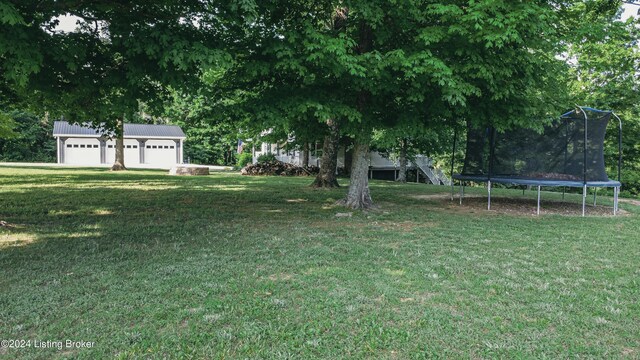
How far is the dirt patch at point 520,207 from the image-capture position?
976cm

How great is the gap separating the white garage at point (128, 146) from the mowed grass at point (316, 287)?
32.9 meters

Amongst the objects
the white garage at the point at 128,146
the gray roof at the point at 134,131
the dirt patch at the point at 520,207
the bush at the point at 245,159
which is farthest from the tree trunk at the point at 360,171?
the gray roof at the point at 134,131

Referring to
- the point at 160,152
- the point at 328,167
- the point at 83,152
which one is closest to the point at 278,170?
the point at 328,167

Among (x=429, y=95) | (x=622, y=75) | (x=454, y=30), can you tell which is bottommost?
(x=429, y=95)

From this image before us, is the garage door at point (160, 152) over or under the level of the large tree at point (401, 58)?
under

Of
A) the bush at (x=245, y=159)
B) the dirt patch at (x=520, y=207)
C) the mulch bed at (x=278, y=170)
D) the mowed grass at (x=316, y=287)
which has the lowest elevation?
the mowed grass at (x=316, y=287)

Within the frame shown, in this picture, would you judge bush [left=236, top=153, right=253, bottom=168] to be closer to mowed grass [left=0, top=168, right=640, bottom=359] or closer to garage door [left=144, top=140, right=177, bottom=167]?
garage door [left=144, top=140, right=177, bottom=167]

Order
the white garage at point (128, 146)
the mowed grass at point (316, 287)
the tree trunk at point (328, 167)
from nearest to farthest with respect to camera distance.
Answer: the mowed grass at point (316, 287)
the tree trunk at point (328, 167)
the white garage at point (128, 146)

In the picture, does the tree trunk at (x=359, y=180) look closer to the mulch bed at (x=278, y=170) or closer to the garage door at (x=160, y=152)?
the mulch bed at (x=278, y=170)

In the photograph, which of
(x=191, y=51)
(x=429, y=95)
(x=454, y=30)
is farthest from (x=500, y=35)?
(x=191, y=51)

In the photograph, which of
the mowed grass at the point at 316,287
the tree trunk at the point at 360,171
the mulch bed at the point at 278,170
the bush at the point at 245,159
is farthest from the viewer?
the bush at the point at 245,159

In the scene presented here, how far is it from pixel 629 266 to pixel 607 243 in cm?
143

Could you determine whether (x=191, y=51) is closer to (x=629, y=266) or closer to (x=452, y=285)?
(x=452, y=285)

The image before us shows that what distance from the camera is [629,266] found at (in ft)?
16.5
